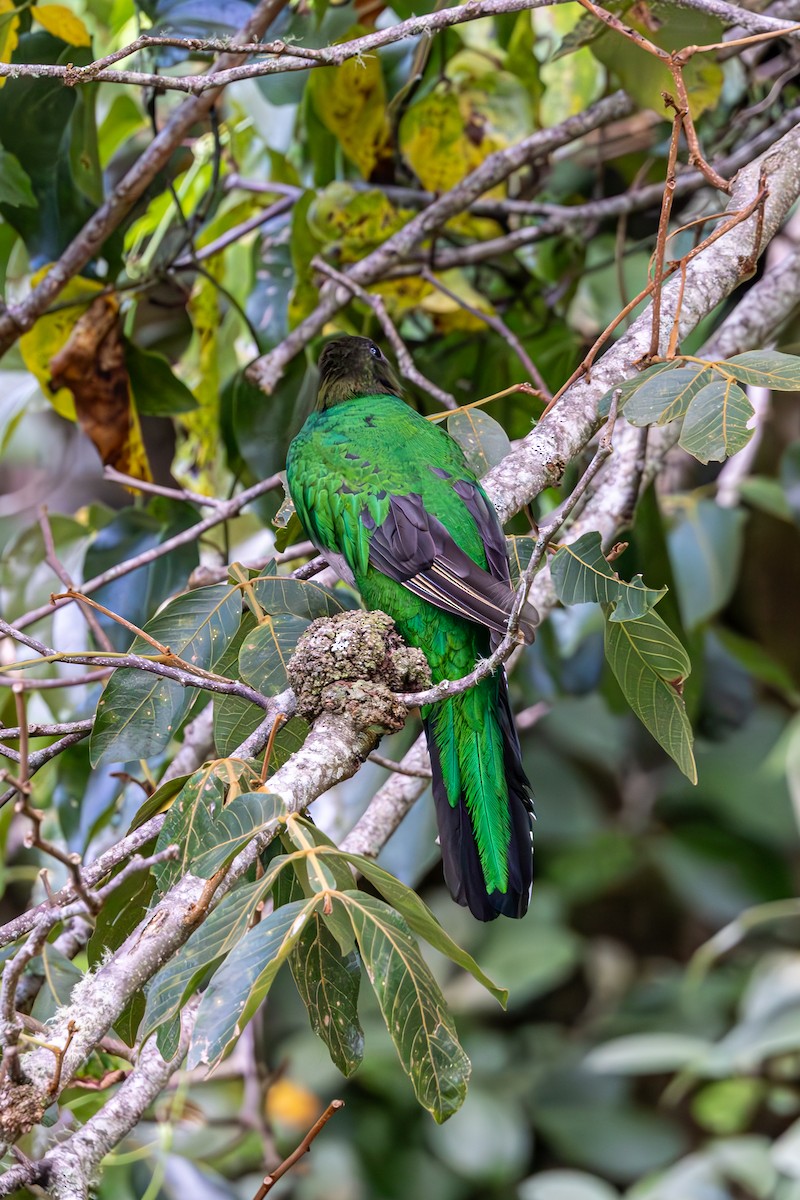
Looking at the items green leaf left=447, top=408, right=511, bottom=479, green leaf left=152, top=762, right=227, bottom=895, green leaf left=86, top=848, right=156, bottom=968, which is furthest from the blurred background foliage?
green leaf left=447, top=408, right=511, bottom=479

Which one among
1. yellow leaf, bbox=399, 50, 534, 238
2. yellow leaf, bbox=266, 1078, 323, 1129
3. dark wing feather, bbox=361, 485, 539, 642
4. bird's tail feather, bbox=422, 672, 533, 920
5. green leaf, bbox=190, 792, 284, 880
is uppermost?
yellow leaf, bbox=399, 50, 534, 238

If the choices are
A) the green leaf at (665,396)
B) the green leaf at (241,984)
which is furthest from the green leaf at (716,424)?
the green leaf at (241,984)

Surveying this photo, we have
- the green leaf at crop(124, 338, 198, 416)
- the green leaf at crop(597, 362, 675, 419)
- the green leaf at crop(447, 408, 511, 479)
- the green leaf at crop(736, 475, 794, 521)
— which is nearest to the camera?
the green leaf at crop(597, 362, 675, 419)

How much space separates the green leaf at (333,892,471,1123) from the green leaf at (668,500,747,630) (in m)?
2.10

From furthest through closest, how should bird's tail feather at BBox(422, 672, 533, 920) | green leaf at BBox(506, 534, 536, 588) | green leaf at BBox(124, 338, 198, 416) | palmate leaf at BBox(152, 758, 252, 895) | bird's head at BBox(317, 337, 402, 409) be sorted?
green leaf at BBox(124, 338, 198, 416), bird's head at BBox(317, 337, 402, 409), bird's tail feather at BBox(422, 672, 533, 920), green leaf at BBox(506, 534, 536, 588), palmate leaf at BBox(152, 758, 252, 895)

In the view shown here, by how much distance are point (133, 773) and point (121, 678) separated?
3.61 ft

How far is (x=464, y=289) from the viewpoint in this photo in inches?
124

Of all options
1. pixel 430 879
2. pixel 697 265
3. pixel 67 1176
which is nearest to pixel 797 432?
pixel 430 879

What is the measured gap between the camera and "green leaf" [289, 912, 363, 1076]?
1403mm

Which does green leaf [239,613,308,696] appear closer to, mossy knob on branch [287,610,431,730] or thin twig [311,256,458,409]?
mossy knob on branch [287,610,431,730]

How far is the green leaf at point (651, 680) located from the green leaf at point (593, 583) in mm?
53

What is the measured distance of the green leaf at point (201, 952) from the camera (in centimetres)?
111

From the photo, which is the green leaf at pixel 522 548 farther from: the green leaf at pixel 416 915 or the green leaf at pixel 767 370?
the green leaf at pixel 416 915

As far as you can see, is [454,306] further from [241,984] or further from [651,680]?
[241,984]
